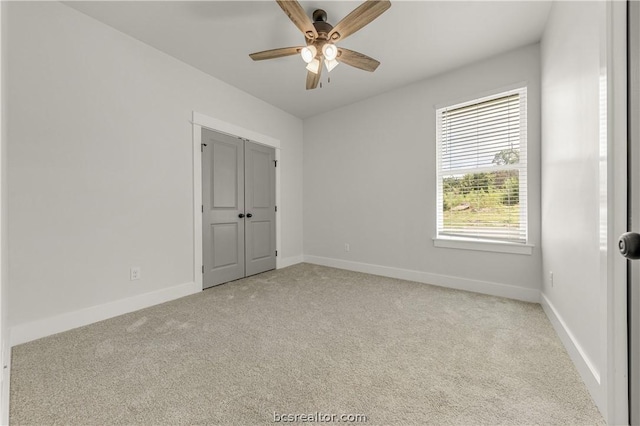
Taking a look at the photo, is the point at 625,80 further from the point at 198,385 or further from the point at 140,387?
the point at 140,387

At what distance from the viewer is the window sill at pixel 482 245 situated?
8.96ft

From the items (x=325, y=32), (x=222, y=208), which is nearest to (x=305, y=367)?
(x=222, y=208)

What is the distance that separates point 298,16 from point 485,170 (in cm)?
252

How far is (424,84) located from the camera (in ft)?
11.1

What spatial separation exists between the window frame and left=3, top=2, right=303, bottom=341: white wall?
3.00 metres

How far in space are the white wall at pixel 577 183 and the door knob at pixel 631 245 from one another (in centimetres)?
28

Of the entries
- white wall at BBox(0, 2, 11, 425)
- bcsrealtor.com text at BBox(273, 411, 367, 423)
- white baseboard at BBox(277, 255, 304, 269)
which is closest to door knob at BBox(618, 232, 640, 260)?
bcsrealtor.com text at BBox(273, 411, 367, 423)

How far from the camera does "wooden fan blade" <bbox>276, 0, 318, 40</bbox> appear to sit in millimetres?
1809

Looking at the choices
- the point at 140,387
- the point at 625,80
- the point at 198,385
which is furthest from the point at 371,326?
the point at 625,80

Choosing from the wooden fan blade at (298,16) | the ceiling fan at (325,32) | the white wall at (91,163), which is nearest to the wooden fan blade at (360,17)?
the ceiling fan at (325,32)

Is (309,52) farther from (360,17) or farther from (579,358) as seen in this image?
(579,358)

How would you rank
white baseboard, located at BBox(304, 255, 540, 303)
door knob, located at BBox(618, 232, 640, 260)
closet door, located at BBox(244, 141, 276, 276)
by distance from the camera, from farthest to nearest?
closet door, located at BBox(244, 141, 276, 276) < white baseboard, located at BBox(304, 255, 540, 303) < door knob, located at BBox(618, 232, 640, 260)

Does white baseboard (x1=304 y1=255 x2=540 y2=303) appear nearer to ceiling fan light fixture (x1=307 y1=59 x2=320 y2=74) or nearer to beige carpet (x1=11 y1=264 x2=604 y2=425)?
beige carpet (x1=11 y1=264 x2=604 y2=425)

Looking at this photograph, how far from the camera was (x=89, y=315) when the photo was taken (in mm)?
2256
